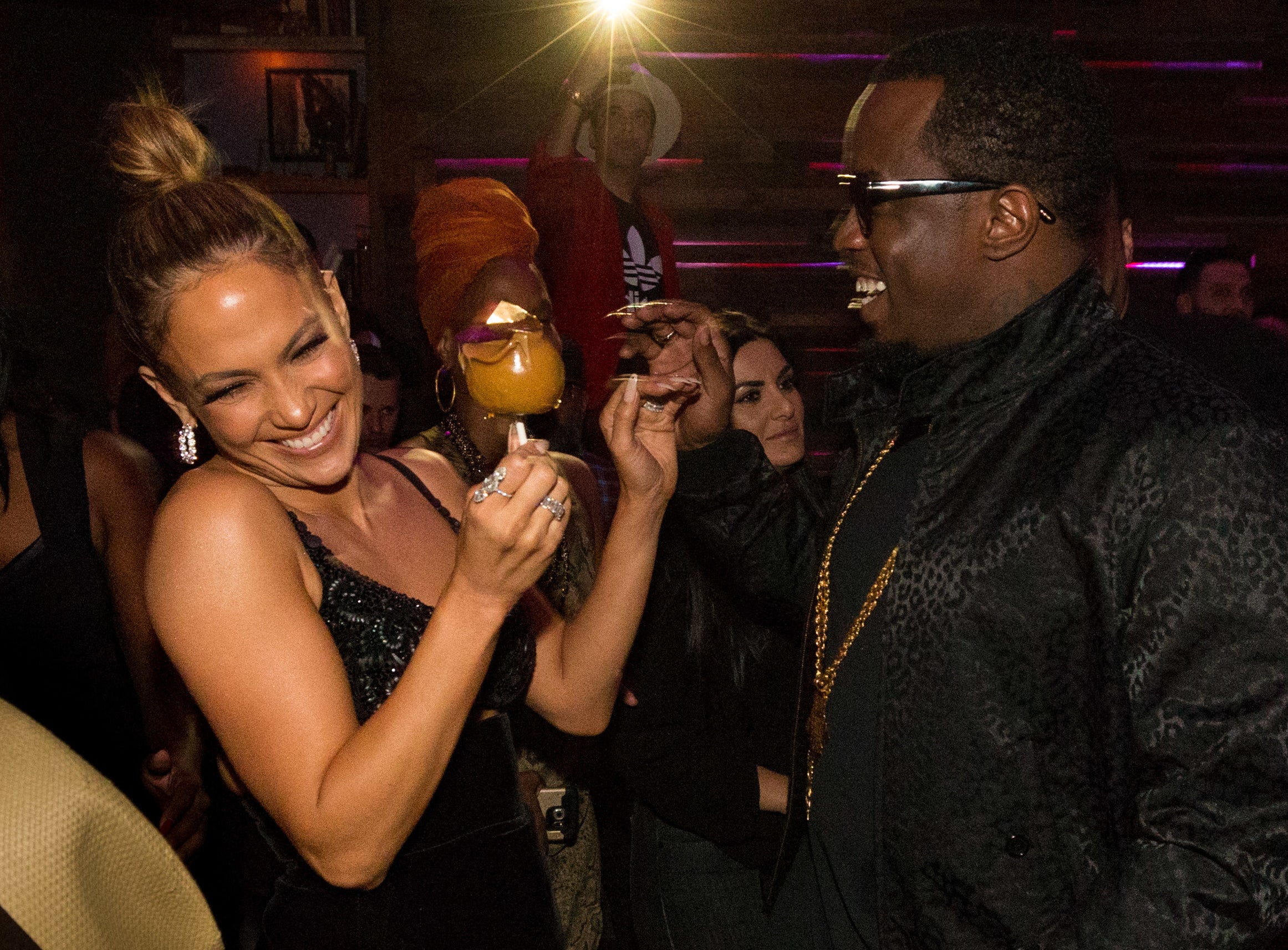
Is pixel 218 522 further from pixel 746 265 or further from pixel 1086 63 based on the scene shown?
pixel 1086 63

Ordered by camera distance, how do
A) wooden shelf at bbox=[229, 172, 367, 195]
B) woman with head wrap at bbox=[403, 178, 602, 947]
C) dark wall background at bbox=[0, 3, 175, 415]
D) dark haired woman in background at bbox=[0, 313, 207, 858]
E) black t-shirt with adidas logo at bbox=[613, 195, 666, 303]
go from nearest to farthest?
dark haired woman in background at bbox=[0, 313, 207, 858], woman with head wrap at bbox=[403, 178, 602, 947], black t-shirt with adidas logo at bbox=[613, 195, 666, 303], dark wall background at bbox=[0, 3, 175, 415], wooden shelf at bbox=[229, 172, 367, 195]

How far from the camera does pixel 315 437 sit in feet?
5.05

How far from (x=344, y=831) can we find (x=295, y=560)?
0.37 meters

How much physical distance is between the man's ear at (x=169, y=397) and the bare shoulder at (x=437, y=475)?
1.54 ft

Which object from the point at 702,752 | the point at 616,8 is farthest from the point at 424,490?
the point at 616,8

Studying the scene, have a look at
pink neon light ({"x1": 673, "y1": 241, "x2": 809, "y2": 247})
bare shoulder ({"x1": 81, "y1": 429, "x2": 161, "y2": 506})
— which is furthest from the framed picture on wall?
bare shoulder ({"x1": 81, "y1": 429, "x2": 161, "y2": 506})

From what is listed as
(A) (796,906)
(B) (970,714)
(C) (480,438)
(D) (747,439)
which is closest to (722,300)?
(C) (480,438)

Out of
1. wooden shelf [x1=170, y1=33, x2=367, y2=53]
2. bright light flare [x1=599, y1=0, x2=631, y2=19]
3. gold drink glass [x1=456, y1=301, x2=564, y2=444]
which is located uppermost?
bright light flare [x1=599, y1=0, x2=631, y2=19]

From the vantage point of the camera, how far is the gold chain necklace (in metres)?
1.61

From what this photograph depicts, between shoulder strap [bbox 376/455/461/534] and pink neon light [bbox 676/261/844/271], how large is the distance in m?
4.01

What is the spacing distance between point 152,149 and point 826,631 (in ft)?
4.23

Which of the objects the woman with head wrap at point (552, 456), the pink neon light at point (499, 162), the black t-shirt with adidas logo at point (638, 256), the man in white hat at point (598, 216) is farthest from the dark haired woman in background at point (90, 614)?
the pink neon light at point (499, 162)

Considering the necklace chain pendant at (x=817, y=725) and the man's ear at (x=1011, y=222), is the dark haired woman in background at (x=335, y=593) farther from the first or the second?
the man's ear at (x=1011, y=222)

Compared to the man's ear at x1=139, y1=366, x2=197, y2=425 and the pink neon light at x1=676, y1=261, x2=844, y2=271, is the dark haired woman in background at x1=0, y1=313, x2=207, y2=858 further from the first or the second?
the pink neon light at x1=676, y1=261, x2=844, y2=271
